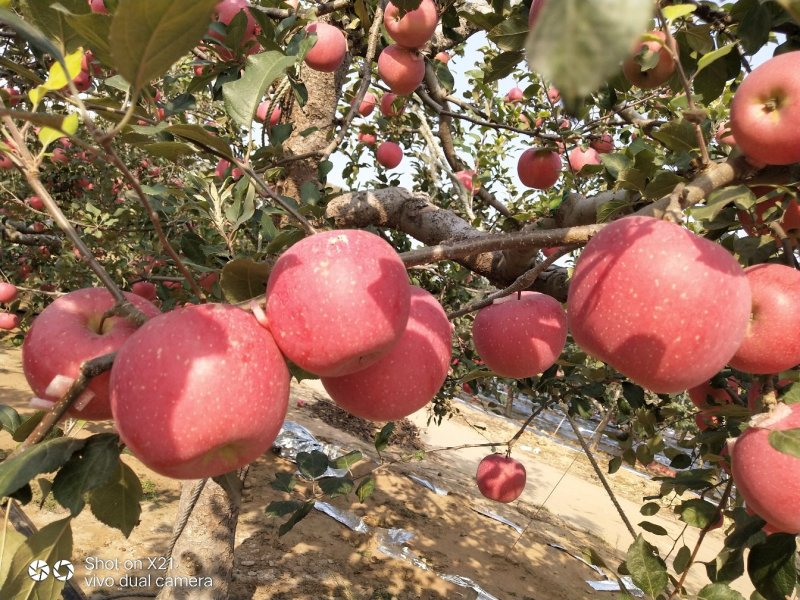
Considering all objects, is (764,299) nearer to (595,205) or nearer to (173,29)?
(595,205)

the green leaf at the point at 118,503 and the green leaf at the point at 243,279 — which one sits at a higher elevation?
the green leaf at the point at 243,279

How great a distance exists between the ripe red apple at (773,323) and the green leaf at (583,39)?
1.02 meters

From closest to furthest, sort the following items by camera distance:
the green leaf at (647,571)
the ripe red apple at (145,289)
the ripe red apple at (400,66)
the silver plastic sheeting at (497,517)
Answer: the green leaf at (647,571)
the ripe red apple at (400,66)
the ripe red apple at (145,289)
the silver plastic sheeting at (497,517)

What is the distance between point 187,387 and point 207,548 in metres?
2.30

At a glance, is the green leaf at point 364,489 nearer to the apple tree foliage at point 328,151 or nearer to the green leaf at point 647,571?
the apple tree foliage at point 328,151

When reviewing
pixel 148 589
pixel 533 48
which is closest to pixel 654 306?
pixel 533 48

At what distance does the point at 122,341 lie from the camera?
89 cm

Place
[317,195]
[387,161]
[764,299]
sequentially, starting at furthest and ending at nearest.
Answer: [387,161]
[317,195]
[764,299]

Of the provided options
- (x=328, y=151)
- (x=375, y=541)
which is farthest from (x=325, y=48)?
(x=375, y=541)

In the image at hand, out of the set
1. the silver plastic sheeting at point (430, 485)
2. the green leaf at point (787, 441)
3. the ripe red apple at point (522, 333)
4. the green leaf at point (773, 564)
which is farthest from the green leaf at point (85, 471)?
the silver plastic sheeting at point (430, 485)

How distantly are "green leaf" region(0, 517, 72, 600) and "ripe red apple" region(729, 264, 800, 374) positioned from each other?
4.39ft

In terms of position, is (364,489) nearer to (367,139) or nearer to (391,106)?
(391,106)

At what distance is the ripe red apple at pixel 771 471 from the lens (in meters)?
1.04

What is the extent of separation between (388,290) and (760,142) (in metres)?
0.75
